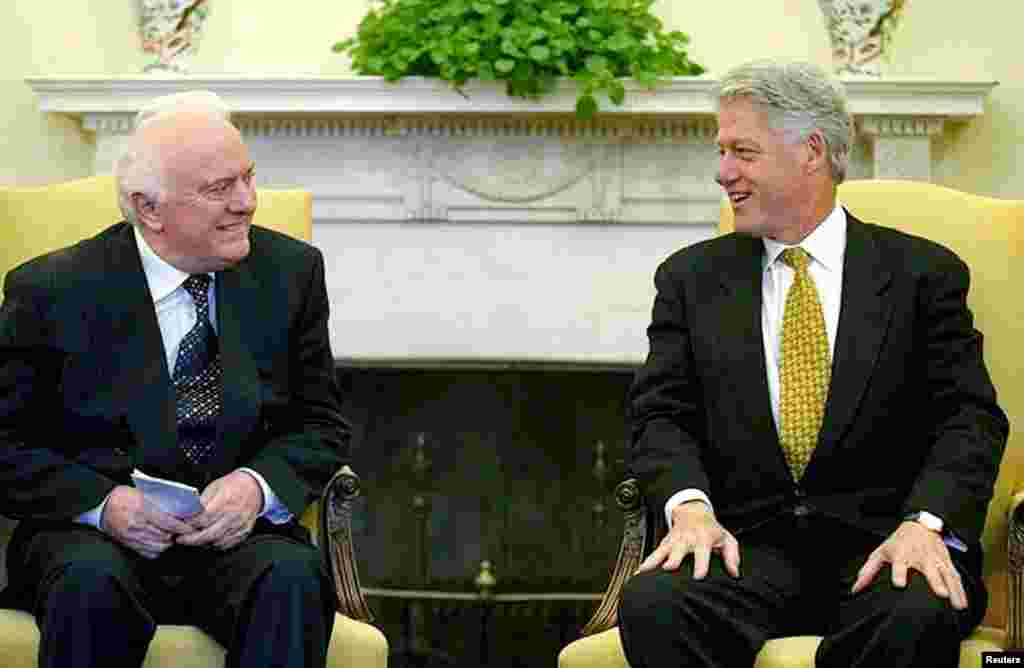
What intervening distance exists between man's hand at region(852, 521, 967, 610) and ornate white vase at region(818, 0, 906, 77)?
7.47 feet

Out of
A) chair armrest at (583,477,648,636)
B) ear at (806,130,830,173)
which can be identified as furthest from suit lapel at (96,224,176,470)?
ear at (806,130,830,173)

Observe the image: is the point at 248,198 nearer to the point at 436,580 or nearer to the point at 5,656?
the point at 5,656

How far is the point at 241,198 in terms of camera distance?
3371 mm

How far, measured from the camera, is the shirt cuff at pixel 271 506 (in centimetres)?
333

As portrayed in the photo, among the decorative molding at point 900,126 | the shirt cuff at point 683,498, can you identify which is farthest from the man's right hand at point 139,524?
the decorative molding at point 900,126

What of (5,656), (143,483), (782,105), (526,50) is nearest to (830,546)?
(782,105)

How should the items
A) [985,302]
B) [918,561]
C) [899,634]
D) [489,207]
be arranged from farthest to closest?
[489,207] → [985,302] → [918,561] → [899,634]

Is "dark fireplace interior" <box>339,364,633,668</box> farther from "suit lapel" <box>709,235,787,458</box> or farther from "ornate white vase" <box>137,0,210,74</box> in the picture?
"suit lapel" <box>709,235,787,458</box>

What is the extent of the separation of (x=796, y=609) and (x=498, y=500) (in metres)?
2.15

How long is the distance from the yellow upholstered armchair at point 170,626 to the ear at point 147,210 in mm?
430

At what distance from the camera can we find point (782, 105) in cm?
342

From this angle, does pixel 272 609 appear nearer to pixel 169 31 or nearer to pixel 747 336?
pixel 747 336

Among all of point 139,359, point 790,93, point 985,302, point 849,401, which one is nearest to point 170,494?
point 139,359

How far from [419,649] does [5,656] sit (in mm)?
2235
